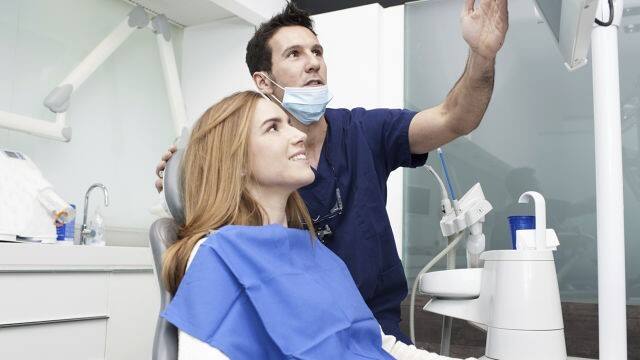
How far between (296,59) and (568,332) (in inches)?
56.6

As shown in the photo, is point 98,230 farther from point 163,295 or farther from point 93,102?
point 163,295

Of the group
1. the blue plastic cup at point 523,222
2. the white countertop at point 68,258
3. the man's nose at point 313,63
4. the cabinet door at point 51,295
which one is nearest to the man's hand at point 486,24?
the blue plastic cup at point 523,222

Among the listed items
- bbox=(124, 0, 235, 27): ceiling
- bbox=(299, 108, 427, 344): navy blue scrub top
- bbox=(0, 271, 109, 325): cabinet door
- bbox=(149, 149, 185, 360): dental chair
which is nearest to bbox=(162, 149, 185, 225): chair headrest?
bbox=(149, 149, 185, 360): dental chair

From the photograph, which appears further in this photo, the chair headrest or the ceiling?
the ceiling

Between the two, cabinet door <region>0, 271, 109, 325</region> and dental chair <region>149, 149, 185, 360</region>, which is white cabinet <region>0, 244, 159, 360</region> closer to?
cabinet door <region>0, 271, 109, 325</region>

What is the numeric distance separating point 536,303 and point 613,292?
18cm

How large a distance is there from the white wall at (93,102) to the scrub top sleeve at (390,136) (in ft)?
4.77

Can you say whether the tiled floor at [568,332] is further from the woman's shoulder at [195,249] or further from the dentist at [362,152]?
the woman's shoulder at [195,249]

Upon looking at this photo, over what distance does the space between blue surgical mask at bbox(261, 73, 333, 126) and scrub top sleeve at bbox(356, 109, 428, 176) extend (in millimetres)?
143

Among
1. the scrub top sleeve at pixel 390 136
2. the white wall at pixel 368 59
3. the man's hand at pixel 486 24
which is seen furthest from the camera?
the white wall at pixel 368 59

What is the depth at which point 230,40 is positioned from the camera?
305 centimetres

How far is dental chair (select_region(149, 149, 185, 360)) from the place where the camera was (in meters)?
0.97

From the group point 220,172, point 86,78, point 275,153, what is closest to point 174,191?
point 220,172

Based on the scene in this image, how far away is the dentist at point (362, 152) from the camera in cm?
156
